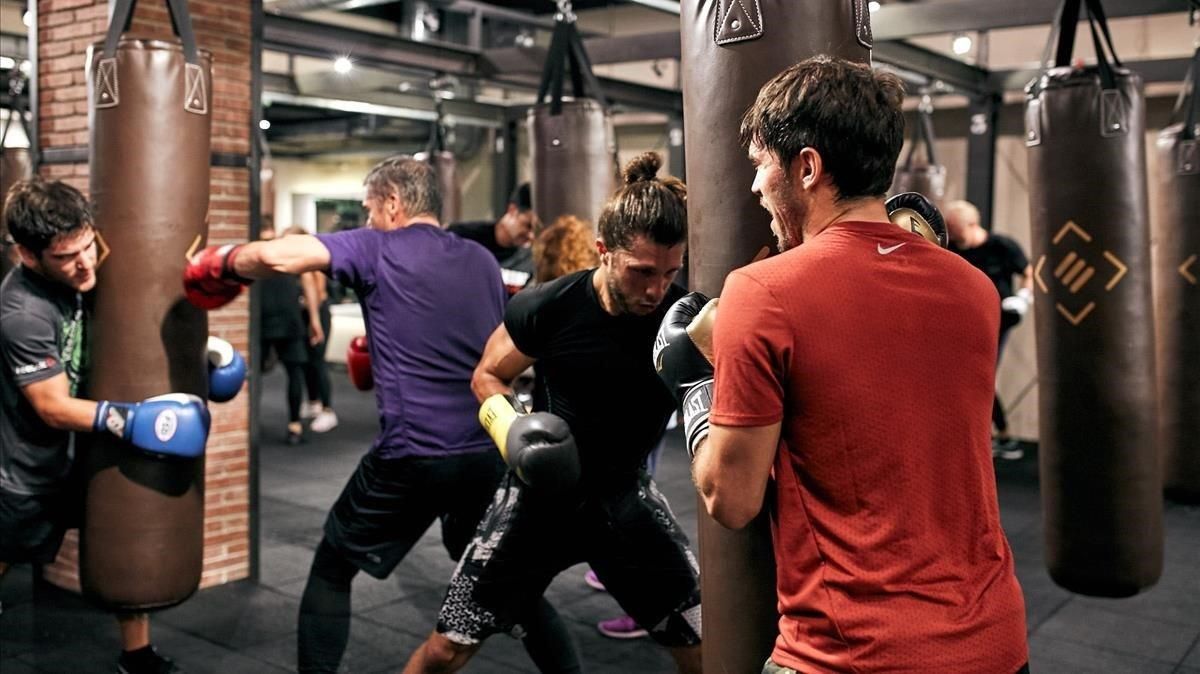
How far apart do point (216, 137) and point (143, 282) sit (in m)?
1.21

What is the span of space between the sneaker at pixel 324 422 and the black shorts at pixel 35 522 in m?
4.42

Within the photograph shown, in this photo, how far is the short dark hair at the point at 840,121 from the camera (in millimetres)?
1299

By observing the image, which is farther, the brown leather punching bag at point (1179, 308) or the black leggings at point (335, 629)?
the brown leather punching bag at point (1179, 308)

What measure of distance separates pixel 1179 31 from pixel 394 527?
20.2 ft

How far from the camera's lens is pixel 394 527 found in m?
2.72

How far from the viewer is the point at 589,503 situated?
2.37 m

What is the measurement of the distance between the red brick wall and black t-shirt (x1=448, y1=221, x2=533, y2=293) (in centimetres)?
105

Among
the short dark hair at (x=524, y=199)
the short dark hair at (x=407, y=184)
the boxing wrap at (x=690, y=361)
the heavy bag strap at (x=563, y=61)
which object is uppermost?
the heavy bag strap at (x=563, y=61)

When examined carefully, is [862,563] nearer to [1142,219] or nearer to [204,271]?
[204,271]

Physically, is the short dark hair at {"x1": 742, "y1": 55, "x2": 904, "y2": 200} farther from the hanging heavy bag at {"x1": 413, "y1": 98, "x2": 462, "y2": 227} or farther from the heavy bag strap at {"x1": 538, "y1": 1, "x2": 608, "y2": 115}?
the hanging heavy bag at {"x1": 413, "y1": 98, "x2": 462, "y2": 227}

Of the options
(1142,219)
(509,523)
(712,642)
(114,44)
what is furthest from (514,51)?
(712,642)

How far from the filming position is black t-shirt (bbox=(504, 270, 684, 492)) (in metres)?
2.32

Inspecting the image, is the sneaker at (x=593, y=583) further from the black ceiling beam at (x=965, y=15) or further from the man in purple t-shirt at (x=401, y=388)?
the black ceiling beam at (x=965, y=15)

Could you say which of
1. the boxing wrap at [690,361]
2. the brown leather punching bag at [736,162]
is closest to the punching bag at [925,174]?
the brown leather punching bag at [736,162]
